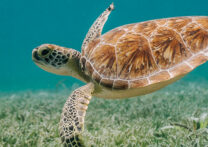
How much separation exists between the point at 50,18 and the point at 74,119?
97.9 meters

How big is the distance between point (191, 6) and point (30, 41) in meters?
78.4

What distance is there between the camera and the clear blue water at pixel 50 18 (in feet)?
269

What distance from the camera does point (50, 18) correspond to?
93250 mm

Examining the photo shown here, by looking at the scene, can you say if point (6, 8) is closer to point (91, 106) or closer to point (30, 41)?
point (30, 41)

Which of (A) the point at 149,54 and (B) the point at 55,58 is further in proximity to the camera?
(B) the point at 55,58

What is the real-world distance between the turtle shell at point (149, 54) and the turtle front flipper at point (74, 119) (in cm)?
30

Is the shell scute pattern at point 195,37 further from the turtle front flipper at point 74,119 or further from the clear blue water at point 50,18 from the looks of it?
the clear blue water at point 50,18

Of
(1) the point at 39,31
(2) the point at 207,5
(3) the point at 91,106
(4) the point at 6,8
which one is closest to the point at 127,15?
(2) the point at 207,5

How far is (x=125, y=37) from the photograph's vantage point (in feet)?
9.37

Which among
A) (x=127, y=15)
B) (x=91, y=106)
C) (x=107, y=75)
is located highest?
(x=107, y=75)

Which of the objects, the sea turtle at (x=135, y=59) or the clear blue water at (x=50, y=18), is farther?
the clear blue water at (x=50, y=18)

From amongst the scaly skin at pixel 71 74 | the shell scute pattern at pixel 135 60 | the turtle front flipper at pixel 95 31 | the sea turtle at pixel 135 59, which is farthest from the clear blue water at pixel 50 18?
the shell scute pattern at pixel 135 60

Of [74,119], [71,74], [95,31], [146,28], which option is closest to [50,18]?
[95,31]

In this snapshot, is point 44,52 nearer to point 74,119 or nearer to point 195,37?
point 74,119
